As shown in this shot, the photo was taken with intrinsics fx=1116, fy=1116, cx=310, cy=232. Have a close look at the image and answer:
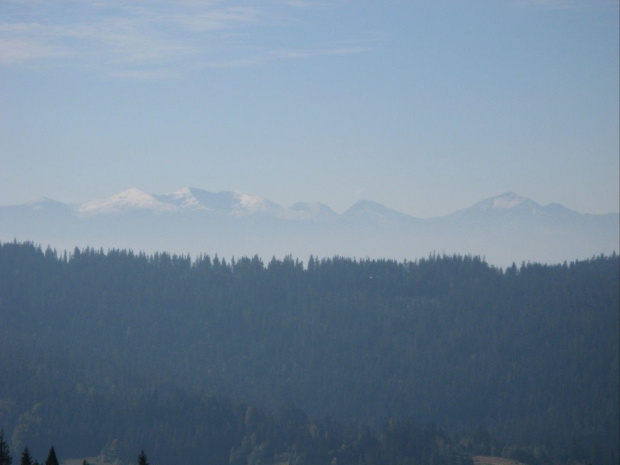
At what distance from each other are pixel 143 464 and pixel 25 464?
1086 cm

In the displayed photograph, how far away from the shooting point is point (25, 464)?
100375 millimetres

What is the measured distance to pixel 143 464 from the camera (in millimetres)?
99188
